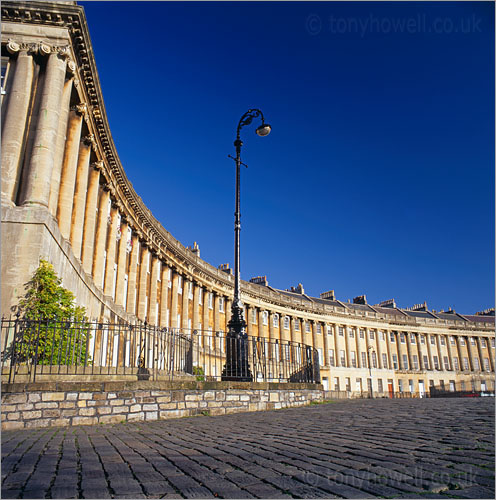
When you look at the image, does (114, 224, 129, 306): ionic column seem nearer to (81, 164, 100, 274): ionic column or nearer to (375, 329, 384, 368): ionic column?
(81, 164, 100, 274): ionic column

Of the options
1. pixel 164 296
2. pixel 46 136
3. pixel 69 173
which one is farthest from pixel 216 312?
pixel 46 136

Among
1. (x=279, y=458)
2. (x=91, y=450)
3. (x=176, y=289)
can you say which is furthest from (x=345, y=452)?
(x=176, y=289)

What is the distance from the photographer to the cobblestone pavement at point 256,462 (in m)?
3.69

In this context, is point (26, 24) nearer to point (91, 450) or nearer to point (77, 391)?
point (77, 391)

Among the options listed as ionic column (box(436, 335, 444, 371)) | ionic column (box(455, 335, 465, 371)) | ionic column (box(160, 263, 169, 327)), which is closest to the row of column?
ionic column (box(160, 263, 169, 327))

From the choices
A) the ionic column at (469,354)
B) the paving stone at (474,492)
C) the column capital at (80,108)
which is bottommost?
the paving stone at (474,492)

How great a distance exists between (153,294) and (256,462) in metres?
30.7

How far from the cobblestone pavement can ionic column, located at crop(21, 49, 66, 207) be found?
994 centimetres

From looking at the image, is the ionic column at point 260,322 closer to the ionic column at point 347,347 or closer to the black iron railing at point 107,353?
the ionic column at point 347,347

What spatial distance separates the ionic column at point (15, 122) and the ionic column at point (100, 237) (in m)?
8.67

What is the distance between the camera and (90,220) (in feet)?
73.6

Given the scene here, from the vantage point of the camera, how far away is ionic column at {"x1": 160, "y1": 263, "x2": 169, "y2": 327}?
3612cm

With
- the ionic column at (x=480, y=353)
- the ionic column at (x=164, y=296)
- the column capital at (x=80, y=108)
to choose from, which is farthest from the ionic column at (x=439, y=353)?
the column capital at (x=80, y=108)

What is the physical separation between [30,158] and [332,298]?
2433 inches
